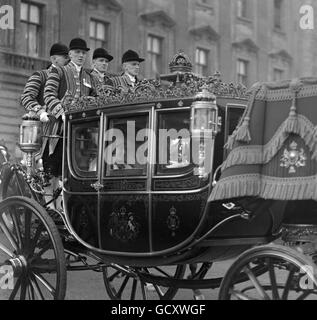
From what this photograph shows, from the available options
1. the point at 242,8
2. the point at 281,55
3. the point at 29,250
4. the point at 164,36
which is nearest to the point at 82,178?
the point at 29,250

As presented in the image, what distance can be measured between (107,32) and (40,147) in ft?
45.9

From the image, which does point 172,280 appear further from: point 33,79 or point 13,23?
point 13,23

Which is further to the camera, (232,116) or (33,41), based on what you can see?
(33,41)

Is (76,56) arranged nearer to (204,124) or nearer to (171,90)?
(171,90)

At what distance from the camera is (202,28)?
67.8 ft

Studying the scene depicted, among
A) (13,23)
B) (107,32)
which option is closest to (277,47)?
(107,32)

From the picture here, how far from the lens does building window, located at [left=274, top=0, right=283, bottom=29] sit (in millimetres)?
23172

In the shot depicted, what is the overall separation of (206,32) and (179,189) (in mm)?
17958

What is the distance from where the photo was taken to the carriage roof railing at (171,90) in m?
3.56

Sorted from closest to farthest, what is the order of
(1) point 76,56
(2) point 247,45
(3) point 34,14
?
(1) point 76,56 < (3) point 34,14 < (2) point 247,45

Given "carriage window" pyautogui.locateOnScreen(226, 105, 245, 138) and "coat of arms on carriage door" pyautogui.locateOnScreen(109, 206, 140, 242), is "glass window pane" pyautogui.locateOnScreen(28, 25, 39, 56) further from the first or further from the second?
"carriage window" pyautogui.locateOnScreen(226, 105, 245, 138)

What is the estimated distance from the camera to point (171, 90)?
11.8 ft

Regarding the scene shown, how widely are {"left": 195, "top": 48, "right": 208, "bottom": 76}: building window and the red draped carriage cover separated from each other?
17.8 m

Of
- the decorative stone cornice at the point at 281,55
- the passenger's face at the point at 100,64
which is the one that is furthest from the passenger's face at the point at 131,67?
the decorative stone cornice at the point at 281,55
